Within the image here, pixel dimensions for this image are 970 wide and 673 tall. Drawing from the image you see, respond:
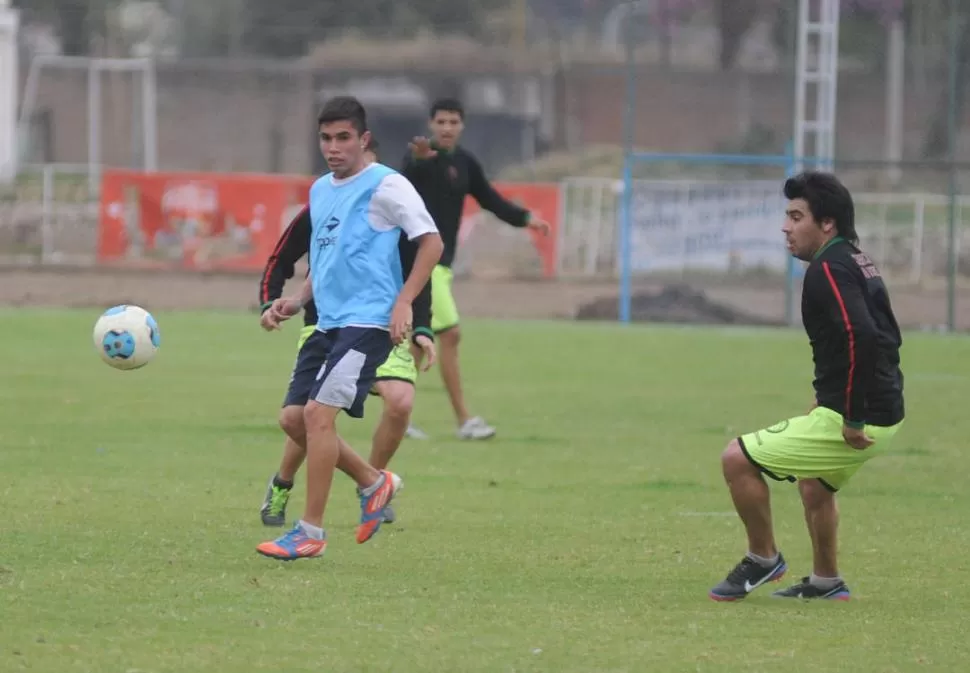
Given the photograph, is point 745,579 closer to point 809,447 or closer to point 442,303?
point 809,447

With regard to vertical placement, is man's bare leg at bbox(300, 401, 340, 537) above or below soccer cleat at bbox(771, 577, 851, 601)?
above

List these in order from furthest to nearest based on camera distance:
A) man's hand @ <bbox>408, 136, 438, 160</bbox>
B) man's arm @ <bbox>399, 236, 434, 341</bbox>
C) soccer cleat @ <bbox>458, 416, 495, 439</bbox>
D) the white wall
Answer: the white wall, soccer cleat @ <bbox>458, 416, 495, 439</bbox>, man's hand @ <bbox>408, 136, 438, 160</bbox>, man's arm @ <bbox>399, 236, 434, 341</bbox>

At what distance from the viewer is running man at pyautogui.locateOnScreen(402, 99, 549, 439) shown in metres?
11.3

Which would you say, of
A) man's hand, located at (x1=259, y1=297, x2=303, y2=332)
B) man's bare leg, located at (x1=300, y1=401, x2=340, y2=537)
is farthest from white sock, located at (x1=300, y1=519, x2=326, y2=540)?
man's hand, located at (x1=259, y1=297, x2=303, y2=332)

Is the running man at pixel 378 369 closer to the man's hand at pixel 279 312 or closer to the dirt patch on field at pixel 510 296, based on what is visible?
the man's hand at pixel 279 312

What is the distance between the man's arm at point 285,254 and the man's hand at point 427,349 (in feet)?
2.16

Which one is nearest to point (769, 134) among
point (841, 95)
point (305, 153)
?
point (841, 95)

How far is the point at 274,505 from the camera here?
8.30 meters

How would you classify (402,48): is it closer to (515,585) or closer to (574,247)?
(574,247)

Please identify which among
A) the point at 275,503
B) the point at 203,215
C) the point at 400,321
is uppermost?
the point at 400,321

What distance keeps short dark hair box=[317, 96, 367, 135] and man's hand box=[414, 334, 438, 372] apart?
1.09 meters

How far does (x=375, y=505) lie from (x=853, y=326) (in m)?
2.31

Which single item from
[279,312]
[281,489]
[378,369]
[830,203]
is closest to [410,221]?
[279,312]

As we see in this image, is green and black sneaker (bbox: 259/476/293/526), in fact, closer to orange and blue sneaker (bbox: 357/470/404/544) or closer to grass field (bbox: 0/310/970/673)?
grass field (bbox: 0/310/970/673)
